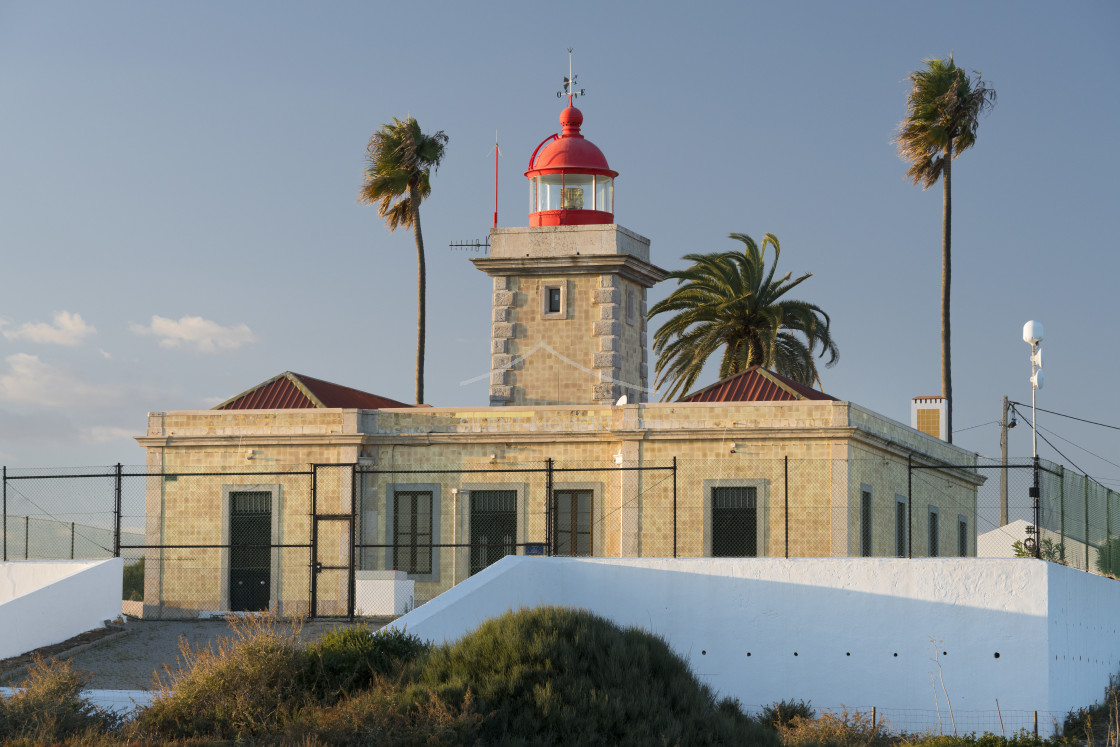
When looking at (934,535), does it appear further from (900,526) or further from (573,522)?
(573,522)

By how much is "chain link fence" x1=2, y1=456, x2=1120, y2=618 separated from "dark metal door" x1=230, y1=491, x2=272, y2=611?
3 centimetres

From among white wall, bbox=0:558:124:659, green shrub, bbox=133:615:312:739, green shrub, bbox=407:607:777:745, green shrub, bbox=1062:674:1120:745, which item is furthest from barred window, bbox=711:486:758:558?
green shrub, bbox=133:615:312:739

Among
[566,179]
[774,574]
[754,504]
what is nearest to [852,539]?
[754,504]

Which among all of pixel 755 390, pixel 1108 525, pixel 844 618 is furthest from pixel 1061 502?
pixel 755 390

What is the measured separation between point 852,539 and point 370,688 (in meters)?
12.2

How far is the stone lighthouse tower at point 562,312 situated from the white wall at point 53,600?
10.5 m

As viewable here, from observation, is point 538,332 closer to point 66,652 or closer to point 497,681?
point 66,652

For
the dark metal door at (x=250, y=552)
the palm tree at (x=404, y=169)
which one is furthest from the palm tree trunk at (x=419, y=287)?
the dark metal door at (x=250, y=552)

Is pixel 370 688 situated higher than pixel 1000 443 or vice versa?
pixel 1000 443

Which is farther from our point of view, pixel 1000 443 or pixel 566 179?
pixel 1000 443

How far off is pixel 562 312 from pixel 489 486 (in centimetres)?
510

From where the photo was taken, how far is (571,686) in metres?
15.9

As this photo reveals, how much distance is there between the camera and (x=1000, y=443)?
41.5 m

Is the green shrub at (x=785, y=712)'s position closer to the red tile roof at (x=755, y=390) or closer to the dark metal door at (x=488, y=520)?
the dark metal door at (x=488, y=520)
